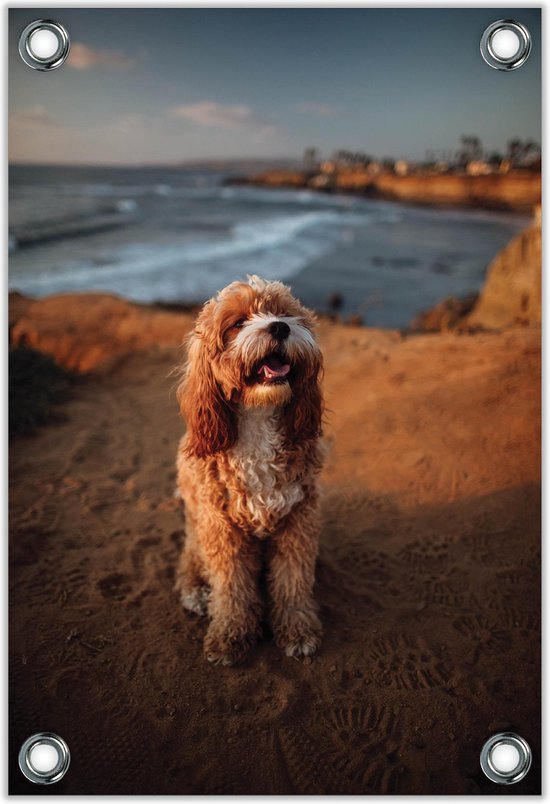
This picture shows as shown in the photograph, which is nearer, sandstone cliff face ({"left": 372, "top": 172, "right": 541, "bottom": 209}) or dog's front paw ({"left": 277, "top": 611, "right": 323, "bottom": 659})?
dog's front paw ({"left": 277, "top": 611, "right": 323, "bottom": 659})

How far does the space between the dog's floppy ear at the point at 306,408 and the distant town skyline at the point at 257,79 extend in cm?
181

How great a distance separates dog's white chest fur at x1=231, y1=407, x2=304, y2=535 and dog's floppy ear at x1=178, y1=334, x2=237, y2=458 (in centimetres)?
8

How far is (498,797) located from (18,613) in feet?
9.72

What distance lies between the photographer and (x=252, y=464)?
2.71 m

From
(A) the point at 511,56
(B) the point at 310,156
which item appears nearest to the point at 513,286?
(B) the point at 310,156

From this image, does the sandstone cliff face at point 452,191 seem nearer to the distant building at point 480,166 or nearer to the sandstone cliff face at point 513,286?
the distant building at point 480,166

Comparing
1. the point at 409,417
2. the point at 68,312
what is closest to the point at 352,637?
the point at 409,417

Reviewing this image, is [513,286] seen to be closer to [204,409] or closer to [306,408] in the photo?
[306,408]

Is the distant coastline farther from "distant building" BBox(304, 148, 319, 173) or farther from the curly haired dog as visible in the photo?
the curly haired dog

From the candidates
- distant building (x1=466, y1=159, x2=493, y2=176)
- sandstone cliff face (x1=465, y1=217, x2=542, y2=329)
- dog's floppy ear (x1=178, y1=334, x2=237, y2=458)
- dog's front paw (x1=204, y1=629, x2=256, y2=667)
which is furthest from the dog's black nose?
distant building (x1=466, y1=159, x2=493, y2=176)

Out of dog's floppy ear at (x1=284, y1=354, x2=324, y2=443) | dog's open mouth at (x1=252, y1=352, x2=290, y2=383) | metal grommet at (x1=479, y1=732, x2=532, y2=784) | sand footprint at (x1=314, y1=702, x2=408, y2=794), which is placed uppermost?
dog's open mouth at (x1=252, y1=352, x2=290, y2=383)

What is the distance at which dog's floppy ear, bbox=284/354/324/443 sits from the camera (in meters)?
2.56

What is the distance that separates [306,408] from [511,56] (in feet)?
6.90

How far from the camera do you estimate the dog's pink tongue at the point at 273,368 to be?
2402mm
